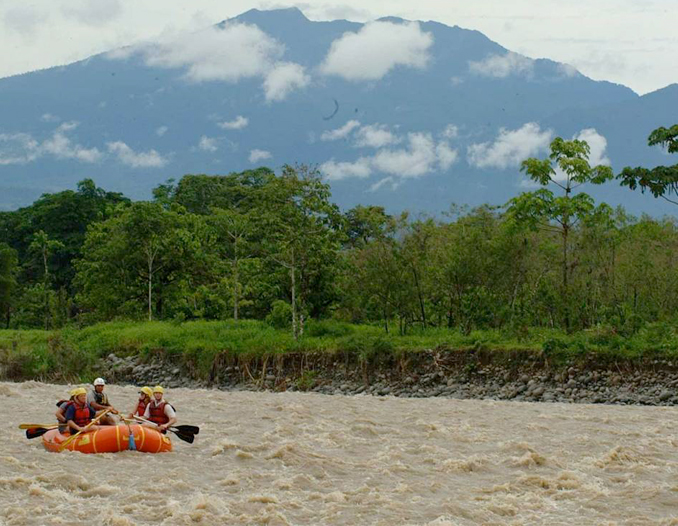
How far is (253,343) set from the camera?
3553 cm

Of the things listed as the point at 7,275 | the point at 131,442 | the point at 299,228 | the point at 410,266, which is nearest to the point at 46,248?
the point at 7,275

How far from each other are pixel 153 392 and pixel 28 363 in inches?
753

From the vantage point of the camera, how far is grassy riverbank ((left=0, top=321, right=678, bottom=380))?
1199 inches

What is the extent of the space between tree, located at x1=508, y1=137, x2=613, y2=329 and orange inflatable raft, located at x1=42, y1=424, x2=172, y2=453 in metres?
19.6

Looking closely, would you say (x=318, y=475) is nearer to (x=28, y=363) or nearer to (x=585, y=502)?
(x=585, y=502)

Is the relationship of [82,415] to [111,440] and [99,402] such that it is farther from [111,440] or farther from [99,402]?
[111,440]

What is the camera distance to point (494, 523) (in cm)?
1349

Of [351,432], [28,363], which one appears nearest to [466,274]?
[351,432]

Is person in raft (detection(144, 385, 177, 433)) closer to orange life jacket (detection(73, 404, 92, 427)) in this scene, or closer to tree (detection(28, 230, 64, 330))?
orange life jacket (detection(73, 404, 92, 427))

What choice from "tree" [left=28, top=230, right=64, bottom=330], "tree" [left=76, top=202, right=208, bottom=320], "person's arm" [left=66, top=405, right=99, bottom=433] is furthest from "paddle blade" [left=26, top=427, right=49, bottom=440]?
"tree" [left=28, top=230, right=64, bottom=330]

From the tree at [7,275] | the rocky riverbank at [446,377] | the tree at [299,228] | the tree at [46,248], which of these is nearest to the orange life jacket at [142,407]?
the rocky riverbank at [446,377]

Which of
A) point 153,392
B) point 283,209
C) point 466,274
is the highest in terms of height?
point 283,209

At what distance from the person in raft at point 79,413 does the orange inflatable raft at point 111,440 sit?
222 millimetres

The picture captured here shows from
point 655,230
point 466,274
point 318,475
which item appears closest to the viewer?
point 318,475
